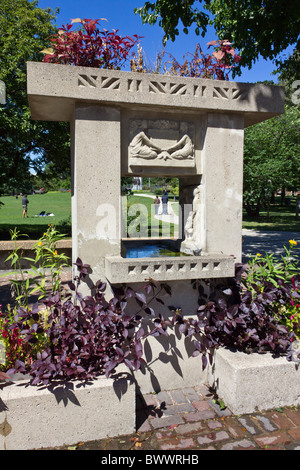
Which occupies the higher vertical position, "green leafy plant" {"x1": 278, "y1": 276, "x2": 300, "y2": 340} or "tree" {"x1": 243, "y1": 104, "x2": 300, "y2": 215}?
"tree" {"x1": 243, "y1": 104, "x2": 300, "y2": 215}

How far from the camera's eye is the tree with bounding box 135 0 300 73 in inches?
224

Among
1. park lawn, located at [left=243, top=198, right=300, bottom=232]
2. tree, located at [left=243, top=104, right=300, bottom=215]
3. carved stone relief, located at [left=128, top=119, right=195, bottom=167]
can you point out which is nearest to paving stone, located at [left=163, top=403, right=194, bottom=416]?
carved stone relief, located at [left=128, top=119, right=195, bottom=167]

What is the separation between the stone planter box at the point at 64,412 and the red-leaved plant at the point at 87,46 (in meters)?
2.99

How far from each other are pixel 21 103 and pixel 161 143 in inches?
319

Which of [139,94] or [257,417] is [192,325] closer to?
[257,417]

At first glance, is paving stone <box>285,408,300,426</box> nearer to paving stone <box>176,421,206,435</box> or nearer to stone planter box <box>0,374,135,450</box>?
paving stone <box>176,421,206,435</box>

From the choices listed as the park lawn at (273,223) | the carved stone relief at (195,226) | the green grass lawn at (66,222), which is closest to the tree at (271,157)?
the park lawn at (273,223)

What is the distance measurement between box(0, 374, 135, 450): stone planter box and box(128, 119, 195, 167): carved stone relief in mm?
2112

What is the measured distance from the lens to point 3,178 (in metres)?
11.4

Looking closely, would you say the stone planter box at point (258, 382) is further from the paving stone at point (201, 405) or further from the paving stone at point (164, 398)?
the paving stone at point (164, 398)

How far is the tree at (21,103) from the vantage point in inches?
374

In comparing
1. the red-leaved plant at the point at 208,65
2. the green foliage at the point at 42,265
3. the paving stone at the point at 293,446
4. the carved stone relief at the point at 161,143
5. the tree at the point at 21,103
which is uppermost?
the tree at the point at 21,103
